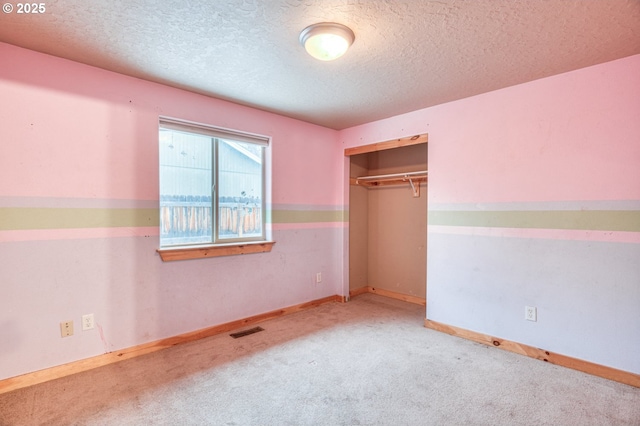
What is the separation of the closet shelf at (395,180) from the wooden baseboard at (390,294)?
4.65 ft

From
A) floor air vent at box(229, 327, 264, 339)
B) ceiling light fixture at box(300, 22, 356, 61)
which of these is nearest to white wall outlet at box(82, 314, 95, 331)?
floor air vent at box(229, 327, 264, 339)

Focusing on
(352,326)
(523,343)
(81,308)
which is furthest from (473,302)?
(81,308)

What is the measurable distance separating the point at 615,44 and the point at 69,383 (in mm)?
4455

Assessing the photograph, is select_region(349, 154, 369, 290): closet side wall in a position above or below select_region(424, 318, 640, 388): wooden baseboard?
above

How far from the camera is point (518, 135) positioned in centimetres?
280

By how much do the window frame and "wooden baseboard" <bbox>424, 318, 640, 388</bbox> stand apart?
2115 mm

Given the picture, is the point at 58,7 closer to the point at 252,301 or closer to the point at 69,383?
the point at 69,383

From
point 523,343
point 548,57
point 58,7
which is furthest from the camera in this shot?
point 523,343

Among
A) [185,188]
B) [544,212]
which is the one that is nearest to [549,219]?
[544,212]

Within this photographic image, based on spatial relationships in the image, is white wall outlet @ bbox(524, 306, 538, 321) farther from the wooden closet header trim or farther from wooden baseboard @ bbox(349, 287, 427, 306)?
the wooden closet header trim

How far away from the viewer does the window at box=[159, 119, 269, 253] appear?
2.98 m

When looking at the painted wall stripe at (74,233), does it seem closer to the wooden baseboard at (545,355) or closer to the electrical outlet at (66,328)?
the electrical outlet at (66,328)

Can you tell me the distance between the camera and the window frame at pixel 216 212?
2914 mm

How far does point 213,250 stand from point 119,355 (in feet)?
3.72
